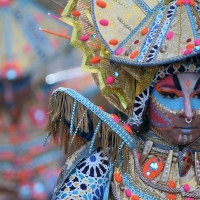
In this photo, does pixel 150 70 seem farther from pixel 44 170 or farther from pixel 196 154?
pixel 44 170

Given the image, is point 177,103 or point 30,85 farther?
point 30,85

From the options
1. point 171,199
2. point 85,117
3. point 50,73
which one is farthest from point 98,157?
point 50,73

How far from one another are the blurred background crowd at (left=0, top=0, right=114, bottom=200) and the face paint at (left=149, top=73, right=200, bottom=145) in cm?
121

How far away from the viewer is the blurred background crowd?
333cm

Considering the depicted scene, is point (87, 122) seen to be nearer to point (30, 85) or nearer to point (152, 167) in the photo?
point (152, 167)

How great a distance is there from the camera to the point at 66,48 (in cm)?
332

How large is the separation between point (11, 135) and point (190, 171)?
1.60m

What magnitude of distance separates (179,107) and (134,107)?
0.18 m

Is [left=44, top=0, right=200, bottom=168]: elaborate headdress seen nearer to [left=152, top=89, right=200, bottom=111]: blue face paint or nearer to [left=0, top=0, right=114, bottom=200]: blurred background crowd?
[left=152, top=89, right=200, bottom=111]: blue face paint

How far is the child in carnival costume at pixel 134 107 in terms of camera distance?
2.00m

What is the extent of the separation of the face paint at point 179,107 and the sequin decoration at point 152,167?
0.10 metres

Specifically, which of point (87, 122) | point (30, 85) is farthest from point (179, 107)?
point (30, 85)

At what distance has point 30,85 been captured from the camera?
337 cm

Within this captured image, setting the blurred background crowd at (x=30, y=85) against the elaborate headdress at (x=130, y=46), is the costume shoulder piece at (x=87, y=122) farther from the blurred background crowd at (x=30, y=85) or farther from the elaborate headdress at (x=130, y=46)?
the blurred background crowd at (x=30, y=85)
